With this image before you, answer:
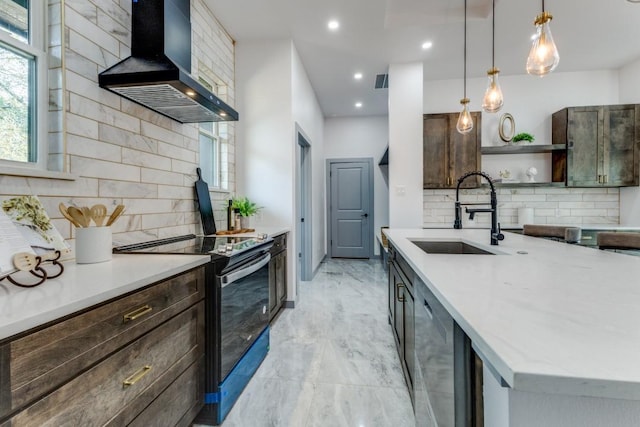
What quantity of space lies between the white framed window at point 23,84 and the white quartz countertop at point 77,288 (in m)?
0.55

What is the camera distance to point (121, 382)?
105 centimetres

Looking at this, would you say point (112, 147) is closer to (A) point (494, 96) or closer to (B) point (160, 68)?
(B) point (160, 68)

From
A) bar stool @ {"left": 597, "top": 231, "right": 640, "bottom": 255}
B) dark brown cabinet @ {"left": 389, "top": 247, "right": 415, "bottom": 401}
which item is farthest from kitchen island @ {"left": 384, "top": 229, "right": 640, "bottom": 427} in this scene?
bar stool @ {"left": 597, "top": 231, "right": 640, "bottom": 255}

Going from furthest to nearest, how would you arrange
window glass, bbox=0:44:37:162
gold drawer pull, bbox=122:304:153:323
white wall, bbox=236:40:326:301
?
white wall, bbox=236:40:326:301
window glass, bbox=0:44:37:162
gold drawer pull, bbox=122:304:153:323

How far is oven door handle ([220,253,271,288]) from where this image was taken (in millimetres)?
1629

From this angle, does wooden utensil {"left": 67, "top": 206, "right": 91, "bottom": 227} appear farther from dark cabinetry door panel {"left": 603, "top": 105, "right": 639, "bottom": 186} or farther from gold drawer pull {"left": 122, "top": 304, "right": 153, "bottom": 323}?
dark cabinetry door panel {"left": 603, "top": 105, "right": 639, "bottom": 186}

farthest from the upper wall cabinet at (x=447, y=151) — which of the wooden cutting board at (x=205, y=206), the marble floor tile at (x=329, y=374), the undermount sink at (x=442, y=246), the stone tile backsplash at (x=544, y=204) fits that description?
the wooden cutting board at (x=205, y=206)

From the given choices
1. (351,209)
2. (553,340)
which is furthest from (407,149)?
(553,340)

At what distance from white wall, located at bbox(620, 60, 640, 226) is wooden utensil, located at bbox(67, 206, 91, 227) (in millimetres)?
5981

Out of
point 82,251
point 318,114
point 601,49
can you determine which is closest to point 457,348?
point 82,251

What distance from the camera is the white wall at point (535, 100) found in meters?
4.40

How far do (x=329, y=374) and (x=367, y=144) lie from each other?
17.2ft

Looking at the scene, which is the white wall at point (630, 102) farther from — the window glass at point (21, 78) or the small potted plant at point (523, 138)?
the window glass at point (21, 78)

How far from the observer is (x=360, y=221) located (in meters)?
6.53
